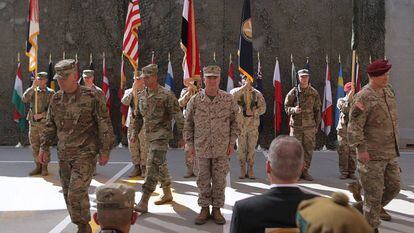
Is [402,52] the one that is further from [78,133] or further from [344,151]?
[78,133]

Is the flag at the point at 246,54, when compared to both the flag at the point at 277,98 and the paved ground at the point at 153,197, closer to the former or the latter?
the paved ground at the point at 153,197

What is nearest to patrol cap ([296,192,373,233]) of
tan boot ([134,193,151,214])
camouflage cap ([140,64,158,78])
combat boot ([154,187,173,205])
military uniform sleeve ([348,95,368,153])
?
military uniform sleeve ([348,95,368,153])

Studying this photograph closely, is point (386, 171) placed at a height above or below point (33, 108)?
below

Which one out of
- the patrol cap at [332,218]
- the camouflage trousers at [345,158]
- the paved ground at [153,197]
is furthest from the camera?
the camouflage trousers at [345,158]

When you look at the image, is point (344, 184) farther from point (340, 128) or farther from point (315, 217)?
point (315, 217)

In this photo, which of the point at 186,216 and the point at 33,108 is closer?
the point at 186,216

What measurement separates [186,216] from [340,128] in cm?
410

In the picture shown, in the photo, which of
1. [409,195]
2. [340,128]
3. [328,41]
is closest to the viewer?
[409,195]

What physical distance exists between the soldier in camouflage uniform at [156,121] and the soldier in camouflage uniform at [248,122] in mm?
2560

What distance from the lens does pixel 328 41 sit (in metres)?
13.3

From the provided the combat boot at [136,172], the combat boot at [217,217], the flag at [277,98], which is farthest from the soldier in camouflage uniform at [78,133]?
the flag at [277,98]

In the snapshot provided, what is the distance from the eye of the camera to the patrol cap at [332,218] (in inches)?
52.7

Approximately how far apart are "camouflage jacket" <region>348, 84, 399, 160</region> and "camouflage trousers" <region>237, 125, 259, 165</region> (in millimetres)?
3701

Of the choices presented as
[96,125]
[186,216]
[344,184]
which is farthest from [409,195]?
[96,125]
